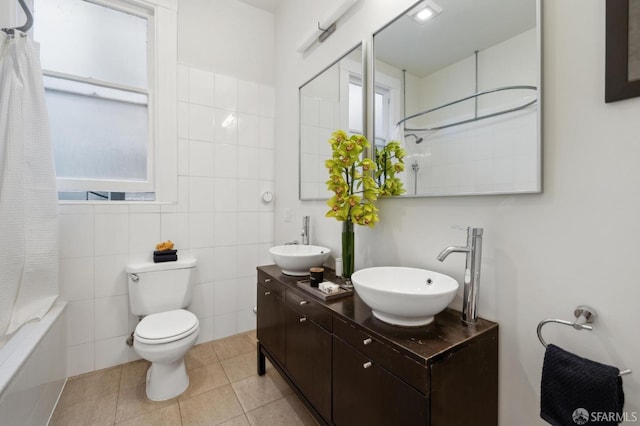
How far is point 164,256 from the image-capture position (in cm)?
207

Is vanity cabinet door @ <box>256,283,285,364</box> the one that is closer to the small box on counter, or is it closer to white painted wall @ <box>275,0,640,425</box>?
the small box on counter

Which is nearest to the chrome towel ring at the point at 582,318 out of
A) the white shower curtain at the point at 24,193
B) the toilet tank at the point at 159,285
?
the toilet tank at the point at 159,285

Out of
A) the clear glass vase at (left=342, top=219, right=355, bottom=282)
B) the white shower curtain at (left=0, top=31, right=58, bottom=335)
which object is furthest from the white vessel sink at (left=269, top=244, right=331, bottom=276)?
the white shower curtain at (left=0, top=31, right=58, bottom=335)

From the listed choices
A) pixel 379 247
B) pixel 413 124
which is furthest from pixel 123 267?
pixel 413 124

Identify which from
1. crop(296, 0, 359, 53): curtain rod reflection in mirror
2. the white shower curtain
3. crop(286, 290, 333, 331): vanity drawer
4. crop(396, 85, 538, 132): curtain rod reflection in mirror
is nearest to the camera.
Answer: crop(396, 85, 538, 132): curtain rod reflection in mirror

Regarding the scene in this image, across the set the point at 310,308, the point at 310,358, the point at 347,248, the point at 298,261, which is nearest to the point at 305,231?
the point at 298,261

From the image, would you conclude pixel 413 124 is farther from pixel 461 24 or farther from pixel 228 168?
pixel 228 168

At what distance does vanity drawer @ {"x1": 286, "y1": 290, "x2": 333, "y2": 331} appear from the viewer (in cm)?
123

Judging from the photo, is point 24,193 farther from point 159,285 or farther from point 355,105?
point 355,105

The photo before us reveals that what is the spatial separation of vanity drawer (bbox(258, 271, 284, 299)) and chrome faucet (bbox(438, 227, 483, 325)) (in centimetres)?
Answer: 93

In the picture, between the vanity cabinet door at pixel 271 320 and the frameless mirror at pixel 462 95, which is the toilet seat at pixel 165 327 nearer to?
the vanity cabinet door at pixel 271 320

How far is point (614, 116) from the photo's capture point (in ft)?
2.62

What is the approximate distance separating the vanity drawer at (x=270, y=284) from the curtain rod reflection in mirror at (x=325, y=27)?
169 centimetres

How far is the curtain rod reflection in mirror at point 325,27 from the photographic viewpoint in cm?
169
